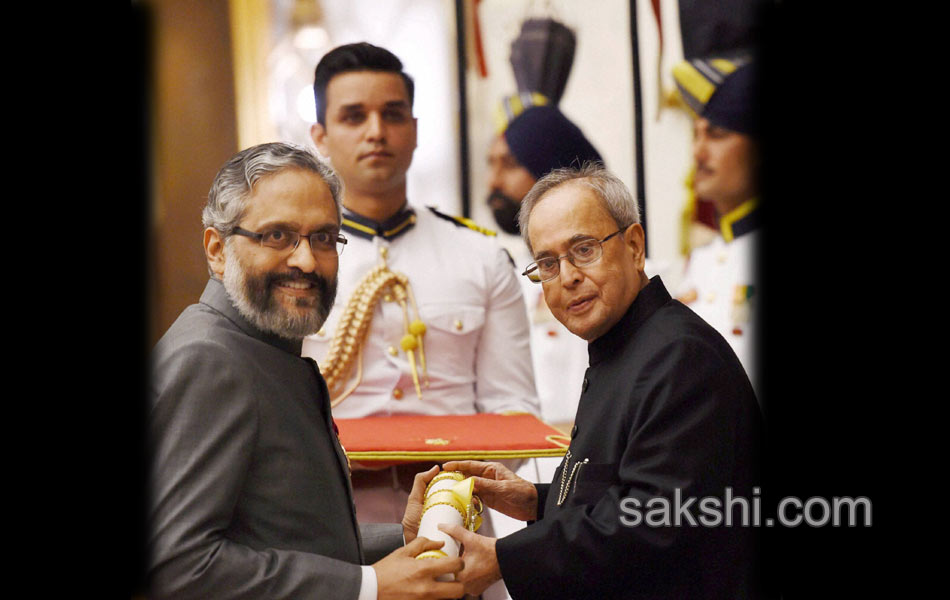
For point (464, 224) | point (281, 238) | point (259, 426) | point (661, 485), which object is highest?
point (281, 238)

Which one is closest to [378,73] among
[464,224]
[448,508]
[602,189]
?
[464,224]

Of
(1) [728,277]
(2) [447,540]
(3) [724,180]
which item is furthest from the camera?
(3) [724,180]

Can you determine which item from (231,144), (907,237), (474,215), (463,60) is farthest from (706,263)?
(231,144)

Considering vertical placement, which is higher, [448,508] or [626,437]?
[626,437]

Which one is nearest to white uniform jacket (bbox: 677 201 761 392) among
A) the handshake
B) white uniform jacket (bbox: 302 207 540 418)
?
white uniform jacket (bbox: 302 207 540 418)

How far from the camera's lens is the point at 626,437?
61.5 inches

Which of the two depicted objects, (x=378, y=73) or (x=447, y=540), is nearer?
(x=447, y=540)

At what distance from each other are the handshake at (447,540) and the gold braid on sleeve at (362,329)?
748 mm

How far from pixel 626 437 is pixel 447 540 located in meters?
0.33

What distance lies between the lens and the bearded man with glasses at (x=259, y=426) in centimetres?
134

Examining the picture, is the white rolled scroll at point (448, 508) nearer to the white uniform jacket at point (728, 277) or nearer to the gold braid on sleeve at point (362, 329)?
the gold braid on sleeve at point (362, 329)

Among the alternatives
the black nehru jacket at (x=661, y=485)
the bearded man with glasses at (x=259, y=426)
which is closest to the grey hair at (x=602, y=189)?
the black nehru jacket at (x=661, y=485)

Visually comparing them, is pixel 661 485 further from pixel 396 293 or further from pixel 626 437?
pixel 396 293

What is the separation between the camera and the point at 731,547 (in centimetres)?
153
